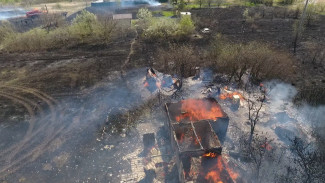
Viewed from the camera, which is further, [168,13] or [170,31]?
[168,13]

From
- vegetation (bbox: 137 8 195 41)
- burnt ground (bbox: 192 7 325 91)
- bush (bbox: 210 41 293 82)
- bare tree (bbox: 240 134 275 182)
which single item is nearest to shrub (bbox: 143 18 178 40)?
vegetation (bbox: 137 8 195 41)

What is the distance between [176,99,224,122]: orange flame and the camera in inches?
653

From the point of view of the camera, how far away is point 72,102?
20.5 m

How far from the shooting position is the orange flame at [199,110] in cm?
1659

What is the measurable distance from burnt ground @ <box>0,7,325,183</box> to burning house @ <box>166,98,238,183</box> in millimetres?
3398

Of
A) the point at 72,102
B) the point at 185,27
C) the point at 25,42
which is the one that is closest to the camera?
the point at 72,102

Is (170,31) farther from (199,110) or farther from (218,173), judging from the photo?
(218,173)

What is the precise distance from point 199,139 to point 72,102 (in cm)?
1221

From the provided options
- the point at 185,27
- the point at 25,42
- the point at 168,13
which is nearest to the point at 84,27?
the point at 25,42

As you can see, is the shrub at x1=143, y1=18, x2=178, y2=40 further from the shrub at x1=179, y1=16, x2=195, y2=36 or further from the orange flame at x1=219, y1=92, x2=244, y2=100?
the orange flame at x1=219, y1=92, x2=244, y2=100

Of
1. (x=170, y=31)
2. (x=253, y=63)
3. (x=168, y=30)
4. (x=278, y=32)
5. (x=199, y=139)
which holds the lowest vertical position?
(x=199, y=139)

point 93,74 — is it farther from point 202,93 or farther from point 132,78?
point 202,93

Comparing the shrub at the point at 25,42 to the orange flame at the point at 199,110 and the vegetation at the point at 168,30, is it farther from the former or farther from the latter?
the orange flame at the point at 199,110

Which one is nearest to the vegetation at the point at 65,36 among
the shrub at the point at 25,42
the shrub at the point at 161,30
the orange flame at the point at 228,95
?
the shrub at the point at 25,42
